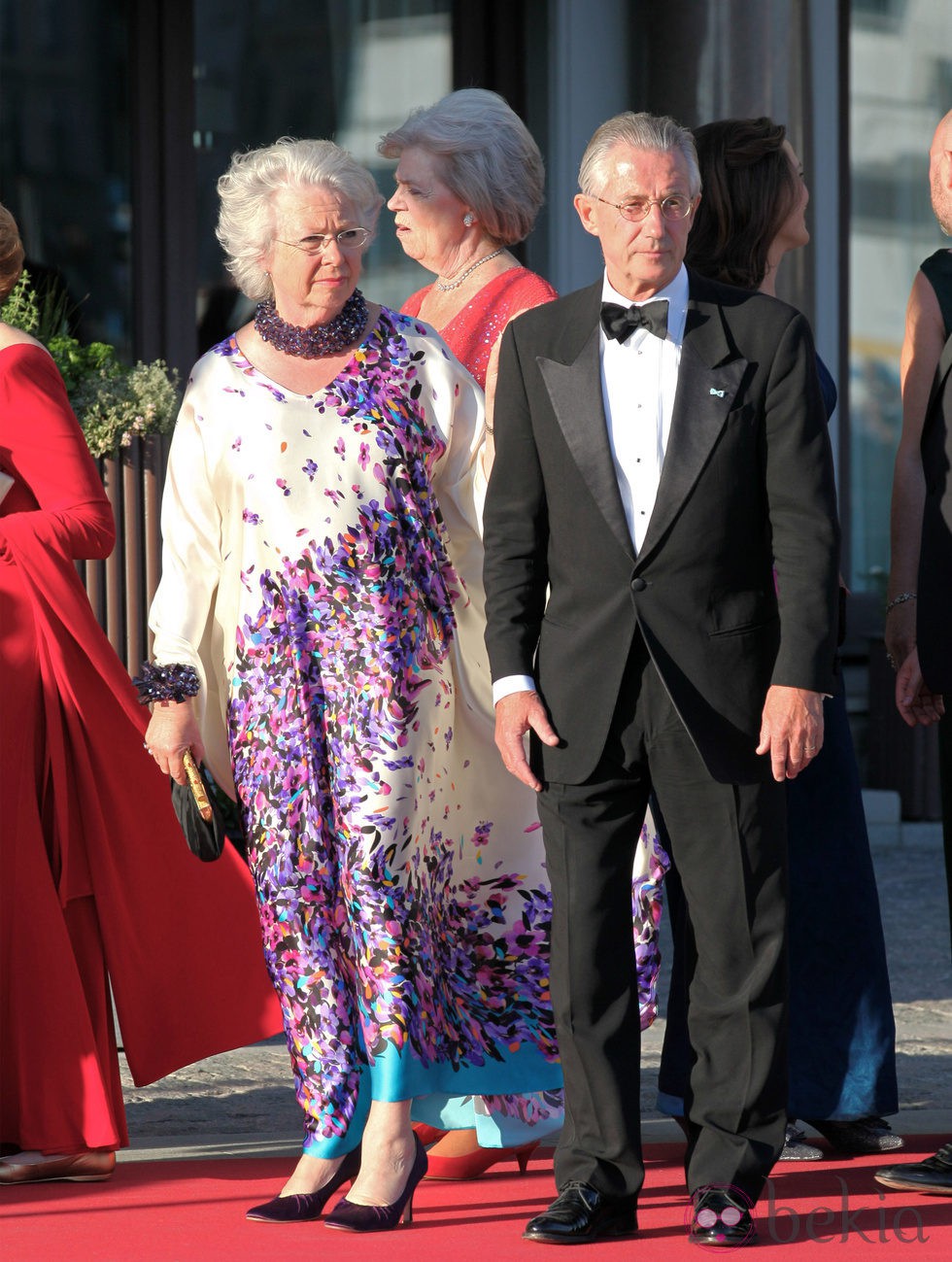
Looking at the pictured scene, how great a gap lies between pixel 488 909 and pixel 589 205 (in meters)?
1.37

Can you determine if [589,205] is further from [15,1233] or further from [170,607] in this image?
[15,1233]

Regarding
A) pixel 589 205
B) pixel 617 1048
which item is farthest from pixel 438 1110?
pixel 589 205

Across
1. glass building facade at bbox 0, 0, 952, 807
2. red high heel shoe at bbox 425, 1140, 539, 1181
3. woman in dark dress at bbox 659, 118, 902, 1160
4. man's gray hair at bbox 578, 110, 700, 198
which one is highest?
glass building facade at bbox 0, 0, 952, 807

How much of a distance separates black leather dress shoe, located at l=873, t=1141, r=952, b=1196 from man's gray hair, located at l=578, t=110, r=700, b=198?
180 cm

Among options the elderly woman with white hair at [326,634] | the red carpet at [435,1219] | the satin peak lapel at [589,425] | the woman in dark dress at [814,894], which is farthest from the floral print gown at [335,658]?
the woman in dark dress at [814,894]

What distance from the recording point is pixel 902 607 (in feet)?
12.5

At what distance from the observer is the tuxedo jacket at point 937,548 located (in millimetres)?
3596

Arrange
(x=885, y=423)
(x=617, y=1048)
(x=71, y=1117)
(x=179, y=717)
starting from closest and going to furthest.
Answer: (x=617, y=1048), (x=179, y=717), (x=71, y=1117), (x=885, y=423)

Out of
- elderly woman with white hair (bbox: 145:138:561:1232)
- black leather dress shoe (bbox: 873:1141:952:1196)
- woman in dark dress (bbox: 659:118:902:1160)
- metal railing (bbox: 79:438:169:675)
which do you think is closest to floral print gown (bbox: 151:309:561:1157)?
elderly woman with white hair (bbox: 145:138:561:1232)

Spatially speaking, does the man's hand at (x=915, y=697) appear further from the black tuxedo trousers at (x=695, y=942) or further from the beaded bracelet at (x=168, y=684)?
the beaded bracelet at (x=168, y=684)

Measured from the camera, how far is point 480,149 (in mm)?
3994

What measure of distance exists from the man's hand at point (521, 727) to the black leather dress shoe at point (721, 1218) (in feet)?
2.42

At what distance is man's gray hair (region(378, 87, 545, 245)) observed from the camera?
13.1ft

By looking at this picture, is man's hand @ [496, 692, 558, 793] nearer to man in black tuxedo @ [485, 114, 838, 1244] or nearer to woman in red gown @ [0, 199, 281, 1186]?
man in black tuxedo @ [485, 114, 838, 1244]
